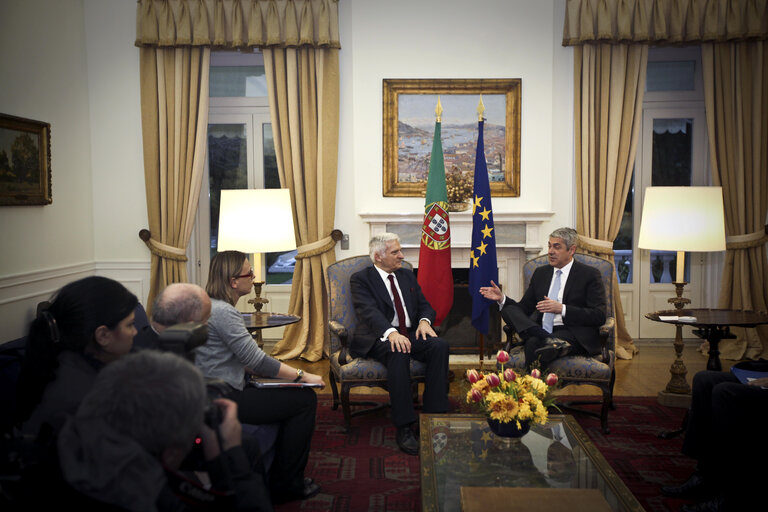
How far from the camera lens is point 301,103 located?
5.62 metres

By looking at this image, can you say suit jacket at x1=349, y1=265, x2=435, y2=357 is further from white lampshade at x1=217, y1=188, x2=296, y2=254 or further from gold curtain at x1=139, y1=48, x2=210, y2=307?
gold curtain at x1=139, y1=48, x2=210, y2=307

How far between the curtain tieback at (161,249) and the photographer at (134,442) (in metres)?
4.46

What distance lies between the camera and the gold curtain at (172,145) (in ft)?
18.3

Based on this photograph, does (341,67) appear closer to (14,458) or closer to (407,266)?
(407,266)

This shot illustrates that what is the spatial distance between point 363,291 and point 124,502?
279 centimetres

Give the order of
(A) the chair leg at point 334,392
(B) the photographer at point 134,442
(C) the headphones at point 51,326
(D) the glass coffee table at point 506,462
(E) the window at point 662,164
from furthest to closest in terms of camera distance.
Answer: (E) the window at point 662,164
(A) the chair leg at point 334,392
(D) the glass coffee table at point 506,462
(C) the headphones at point 51,326
(B) the photographer at point 134,442

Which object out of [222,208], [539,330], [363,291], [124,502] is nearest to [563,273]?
[539,330]

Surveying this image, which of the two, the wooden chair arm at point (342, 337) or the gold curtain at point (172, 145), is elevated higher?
the gold curtain at point (172, 145)

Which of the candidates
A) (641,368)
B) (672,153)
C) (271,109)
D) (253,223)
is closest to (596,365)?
(641,368)

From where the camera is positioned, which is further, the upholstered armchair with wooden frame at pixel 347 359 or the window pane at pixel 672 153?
the window pane at pixel 672 153

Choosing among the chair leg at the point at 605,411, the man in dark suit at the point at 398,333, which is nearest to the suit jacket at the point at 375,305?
the man in dark suit at the point at 398,333

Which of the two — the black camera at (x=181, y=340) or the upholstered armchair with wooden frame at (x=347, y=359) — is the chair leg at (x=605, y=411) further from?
the black camera at (x=181, y=340)

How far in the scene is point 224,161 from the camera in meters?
6.18

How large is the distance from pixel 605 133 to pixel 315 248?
9.25 ft
